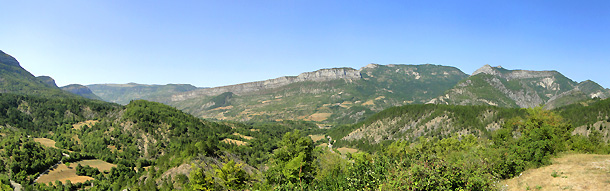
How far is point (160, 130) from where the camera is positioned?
17588cm

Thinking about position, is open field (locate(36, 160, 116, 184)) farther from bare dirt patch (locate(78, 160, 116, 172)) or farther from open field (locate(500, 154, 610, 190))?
open field (locate(500, 154, 610, 190))

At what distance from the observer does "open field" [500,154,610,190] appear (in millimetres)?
27328

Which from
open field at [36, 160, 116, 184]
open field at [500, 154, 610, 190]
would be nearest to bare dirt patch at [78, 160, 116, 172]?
open field at [36, 160, 116, 184]

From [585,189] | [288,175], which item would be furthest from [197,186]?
[585,189]

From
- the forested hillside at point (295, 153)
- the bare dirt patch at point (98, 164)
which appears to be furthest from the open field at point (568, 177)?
the bare dirt patch at point (98, 164)

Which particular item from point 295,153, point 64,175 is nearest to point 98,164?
point 64,175

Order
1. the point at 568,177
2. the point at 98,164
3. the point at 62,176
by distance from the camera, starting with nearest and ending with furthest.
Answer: the point at 568,177 → the point at 62,176 → the point at 98,164

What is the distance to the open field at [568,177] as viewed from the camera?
89.7ft

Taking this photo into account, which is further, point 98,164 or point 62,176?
point 98,164

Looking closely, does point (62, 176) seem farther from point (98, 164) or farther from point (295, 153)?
point (295, 153)

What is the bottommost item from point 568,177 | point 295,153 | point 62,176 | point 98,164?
point 98,164

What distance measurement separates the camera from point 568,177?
98.6 ft

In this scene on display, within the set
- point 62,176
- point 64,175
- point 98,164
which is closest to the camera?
point 62,176

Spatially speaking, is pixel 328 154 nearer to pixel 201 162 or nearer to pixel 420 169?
pixel 201 162
